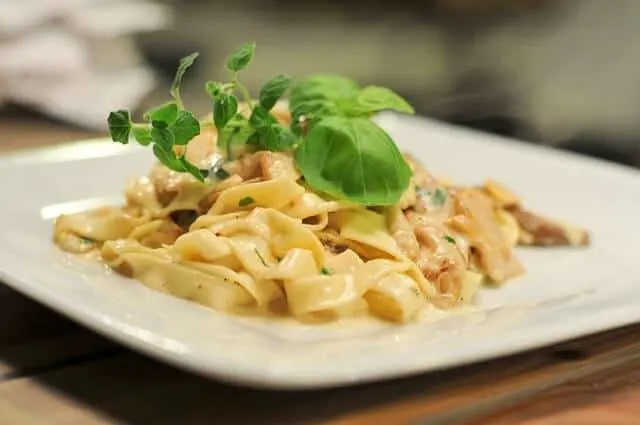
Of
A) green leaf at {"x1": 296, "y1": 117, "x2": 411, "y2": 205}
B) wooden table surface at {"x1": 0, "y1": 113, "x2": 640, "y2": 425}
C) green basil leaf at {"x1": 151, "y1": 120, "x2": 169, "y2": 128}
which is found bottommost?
wooden table surface at {"x1": 0, "y1": 113, "x2": 640, "y2": 425}

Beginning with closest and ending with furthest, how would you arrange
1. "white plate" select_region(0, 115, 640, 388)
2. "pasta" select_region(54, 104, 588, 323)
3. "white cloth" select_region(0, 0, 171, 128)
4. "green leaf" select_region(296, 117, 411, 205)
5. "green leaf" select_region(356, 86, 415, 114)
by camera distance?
"white plate" select_region(0, 115, 640, 388), "pasta" select_region(54, 104, 588, 323), "green leaf" select_region(296, 117, 411, 205), "green leaf" select_region(356, 86, 415, 114), "white cloth" select_region(0, 0, 171, 128)

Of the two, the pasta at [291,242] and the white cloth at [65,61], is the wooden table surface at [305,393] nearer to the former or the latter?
the pasta at [291,242]

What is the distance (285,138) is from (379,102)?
170 millimetres

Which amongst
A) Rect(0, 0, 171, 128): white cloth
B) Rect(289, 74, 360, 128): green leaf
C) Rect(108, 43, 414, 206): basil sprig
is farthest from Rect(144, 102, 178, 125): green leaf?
Rect(0, 0, 171, 128): white cloth

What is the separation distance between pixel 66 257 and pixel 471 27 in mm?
2577

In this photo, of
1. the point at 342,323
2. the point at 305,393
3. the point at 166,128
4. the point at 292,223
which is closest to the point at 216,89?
the point at 166,128

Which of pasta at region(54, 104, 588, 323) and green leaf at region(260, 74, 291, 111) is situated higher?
green leaf at region(260, 74, 291, 111)

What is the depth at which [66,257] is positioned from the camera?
1.55 metres

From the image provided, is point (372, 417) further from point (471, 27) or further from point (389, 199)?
point (471, 27)

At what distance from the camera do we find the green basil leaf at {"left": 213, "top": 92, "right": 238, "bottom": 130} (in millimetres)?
1526

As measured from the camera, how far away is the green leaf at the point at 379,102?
1.63 m

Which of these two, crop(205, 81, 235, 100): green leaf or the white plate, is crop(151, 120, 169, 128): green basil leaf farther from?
the white plate

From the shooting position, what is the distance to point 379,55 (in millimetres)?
3994

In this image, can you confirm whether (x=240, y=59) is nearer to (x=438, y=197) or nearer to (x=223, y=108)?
(x=223, y=108)
